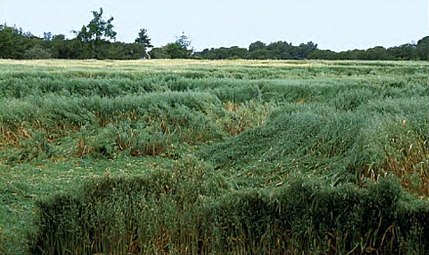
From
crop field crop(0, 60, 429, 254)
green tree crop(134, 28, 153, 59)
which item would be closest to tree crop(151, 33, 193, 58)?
green tree crop(134, 28, 153, 59)

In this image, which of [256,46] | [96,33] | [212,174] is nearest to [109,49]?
[96,33]

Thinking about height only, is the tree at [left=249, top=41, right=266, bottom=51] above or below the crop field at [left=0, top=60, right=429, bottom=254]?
below

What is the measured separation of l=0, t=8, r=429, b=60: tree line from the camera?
34.9 meters

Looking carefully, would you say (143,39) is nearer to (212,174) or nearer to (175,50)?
(175,50)

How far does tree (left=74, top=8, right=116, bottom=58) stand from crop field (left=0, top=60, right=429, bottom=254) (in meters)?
21.0

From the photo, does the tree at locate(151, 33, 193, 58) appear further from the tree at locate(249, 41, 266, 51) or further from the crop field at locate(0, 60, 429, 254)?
the crop field at locate(0, 60, 429, 254)

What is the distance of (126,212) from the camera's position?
16.2ft

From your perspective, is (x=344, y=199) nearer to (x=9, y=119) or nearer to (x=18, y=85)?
(x=9, y=119)

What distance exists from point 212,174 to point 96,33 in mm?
31525

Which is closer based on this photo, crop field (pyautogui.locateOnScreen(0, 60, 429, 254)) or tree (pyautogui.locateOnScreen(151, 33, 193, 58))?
crop field (pyautogui.locateOnScreen(0, 60, 429, 254))

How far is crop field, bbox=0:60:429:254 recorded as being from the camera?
15.3 ft

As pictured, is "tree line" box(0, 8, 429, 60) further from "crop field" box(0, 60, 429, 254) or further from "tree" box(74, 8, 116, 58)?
"crop field" box(0, 60, 429, 254)

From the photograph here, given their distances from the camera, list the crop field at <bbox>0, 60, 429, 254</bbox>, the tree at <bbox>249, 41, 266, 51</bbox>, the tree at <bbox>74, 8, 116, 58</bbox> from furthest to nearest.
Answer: the tree at <bbox>249, 41, 266, 51</bbox> < the tree at <bbox>74, 8, 116, 58</bbox> < the crop field at <bbox>0, 60, 429, 254</bbox>

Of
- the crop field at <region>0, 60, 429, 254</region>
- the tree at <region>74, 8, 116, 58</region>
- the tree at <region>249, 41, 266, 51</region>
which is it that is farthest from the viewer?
the tree at <region>249, 41, 266, 51</region>
